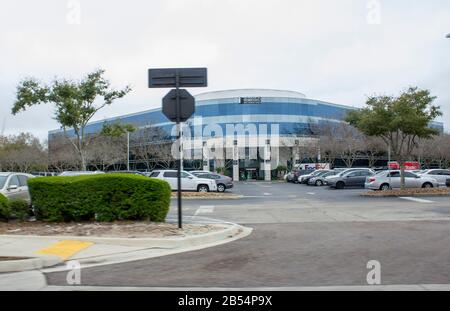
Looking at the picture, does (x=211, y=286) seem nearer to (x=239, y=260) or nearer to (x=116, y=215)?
(x=239, y=260)

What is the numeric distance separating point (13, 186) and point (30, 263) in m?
8.12

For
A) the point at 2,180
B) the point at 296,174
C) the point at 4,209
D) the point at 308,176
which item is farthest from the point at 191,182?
the point at 296,174

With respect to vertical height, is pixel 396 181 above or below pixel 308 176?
above

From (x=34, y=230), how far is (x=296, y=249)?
Answer: 19.8 ft

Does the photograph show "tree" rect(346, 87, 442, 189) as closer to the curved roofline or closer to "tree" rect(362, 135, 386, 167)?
"tree" rect(362, 135, 386, 167)

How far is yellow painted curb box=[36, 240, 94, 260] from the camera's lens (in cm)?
870

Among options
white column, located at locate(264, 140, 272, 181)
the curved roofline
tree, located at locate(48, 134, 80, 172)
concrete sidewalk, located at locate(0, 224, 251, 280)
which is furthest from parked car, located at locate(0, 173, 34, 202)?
the curved roofline

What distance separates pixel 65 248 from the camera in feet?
30.5

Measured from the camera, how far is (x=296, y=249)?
946cm

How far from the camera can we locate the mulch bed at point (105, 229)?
10719 mm

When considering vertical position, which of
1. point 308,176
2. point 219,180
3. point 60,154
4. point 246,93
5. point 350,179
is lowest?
point 308,176

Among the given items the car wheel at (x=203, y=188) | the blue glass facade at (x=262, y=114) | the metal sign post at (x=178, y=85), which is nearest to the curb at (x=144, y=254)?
the metal sign post at (x=178, y=85)

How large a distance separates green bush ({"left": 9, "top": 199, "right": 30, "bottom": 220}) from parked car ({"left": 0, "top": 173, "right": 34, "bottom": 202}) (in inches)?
79.8

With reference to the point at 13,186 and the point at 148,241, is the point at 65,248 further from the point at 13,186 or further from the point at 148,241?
the point at 13,186
